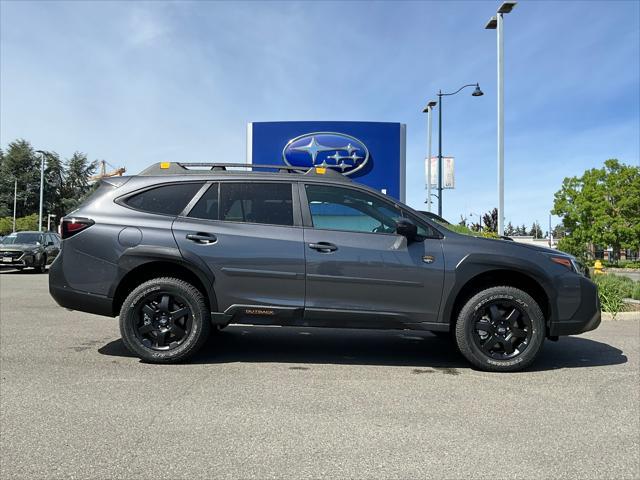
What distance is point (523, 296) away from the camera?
4.48 m

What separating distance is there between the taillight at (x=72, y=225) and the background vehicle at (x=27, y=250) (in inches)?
566

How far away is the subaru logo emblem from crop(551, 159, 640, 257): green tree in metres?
31.5

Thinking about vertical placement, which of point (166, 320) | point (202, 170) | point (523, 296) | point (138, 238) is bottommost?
point (166, 320)

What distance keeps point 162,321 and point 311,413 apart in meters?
1.88

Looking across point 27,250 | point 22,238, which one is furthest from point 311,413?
point 22,238

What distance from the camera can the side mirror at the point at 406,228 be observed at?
443 centimetres

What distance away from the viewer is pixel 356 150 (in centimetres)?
1510

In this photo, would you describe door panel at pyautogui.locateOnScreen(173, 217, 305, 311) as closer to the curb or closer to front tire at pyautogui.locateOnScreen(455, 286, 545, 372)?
front tire at pyautogui.locateOnScreen(455, 286, 545, 372)

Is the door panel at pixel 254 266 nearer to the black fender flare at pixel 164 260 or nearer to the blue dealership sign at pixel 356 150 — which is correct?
the black fender flare at pixel 164 260

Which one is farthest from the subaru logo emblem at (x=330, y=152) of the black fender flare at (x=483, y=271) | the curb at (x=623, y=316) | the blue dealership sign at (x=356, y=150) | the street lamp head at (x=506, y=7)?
the black fender flare at (x=483, y=271)

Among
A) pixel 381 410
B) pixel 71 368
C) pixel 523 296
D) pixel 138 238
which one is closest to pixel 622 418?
pixel 523 296

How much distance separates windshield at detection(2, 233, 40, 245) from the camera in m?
18.6

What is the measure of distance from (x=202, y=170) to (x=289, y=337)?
2.28 metres

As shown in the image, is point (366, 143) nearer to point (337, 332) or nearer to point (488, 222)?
point (337, 332)
